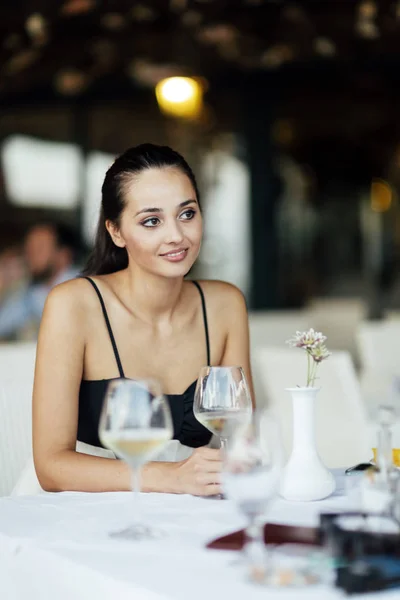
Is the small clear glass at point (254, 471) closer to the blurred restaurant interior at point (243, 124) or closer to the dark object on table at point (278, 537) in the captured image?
the dark object on table at point (278, 537)

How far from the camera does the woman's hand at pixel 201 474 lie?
5.78ft

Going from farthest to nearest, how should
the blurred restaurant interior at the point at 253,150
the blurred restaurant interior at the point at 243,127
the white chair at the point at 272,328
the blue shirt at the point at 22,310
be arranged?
the blue shirt at the point at 22,310 < the blurred restaurant interior at the point at 243,127 < the blurred restaurant interior at the point at 253,150 < the white chair at the point at 272,328

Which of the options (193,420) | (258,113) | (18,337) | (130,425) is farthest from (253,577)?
(258,113)

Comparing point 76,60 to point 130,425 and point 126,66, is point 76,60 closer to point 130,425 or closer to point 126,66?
point 126,66

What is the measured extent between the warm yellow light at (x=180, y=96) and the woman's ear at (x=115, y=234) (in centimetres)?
565

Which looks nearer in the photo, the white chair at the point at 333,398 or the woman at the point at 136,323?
the woman at the point at 136,323

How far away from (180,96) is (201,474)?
6812mm

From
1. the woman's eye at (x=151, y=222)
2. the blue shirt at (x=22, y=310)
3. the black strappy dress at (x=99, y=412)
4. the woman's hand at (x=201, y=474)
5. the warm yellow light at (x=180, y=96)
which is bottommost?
the woman's hand at (x=201, y=474)

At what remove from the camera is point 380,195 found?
1069cm

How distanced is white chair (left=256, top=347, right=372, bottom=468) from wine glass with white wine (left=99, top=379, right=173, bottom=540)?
2.19 metres

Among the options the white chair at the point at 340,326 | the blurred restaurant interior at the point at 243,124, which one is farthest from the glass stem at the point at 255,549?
the blurred restaurant interior at the point at 243,124

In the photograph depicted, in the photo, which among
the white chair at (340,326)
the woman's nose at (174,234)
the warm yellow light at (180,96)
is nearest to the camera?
the woman's nose at (174,234)

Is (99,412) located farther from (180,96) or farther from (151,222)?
(180,96)

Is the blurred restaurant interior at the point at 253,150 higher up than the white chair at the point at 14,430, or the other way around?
the blurred restaurant interior at the point at 253,150
